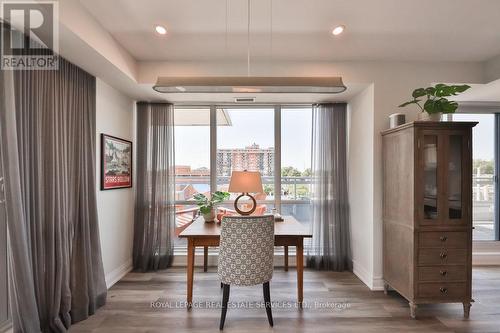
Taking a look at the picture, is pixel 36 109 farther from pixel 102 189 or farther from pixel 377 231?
pixel 377 231

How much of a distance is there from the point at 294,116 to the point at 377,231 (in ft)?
6.33

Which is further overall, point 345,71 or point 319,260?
point 319,260

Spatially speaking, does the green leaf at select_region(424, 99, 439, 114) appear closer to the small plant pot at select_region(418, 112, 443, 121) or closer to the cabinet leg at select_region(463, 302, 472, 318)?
the small plant pot at select_region(418, 112, 443, 121)

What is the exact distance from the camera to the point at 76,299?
96.2 inches

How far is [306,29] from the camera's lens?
252 cm

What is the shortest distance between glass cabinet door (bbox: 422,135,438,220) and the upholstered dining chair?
1479mm

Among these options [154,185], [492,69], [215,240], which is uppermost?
[492,69]

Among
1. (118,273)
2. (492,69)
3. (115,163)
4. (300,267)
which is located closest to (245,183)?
(300,267)

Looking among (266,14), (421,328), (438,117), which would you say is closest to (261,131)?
(266,14)

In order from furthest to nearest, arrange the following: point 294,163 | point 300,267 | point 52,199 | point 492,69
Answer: point 294,163
point 492,69
point 300,267
point 52,199

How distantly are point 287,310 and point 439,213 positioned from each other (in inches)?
66.8

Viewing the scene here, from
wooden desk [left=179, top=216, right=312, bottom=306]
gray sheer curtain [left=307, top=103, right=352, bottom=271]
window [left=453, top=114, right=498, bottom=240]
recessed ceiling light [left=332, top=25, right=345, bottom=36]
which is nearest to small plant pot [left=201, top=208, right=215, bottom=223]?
wooden desk [left=179, top=216, right=312, bottom=306]

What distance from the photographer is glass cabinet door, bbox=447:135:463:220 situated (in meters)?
2.52

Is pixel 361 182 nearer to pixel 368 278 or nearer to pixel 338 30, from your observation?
pixel 368 278
